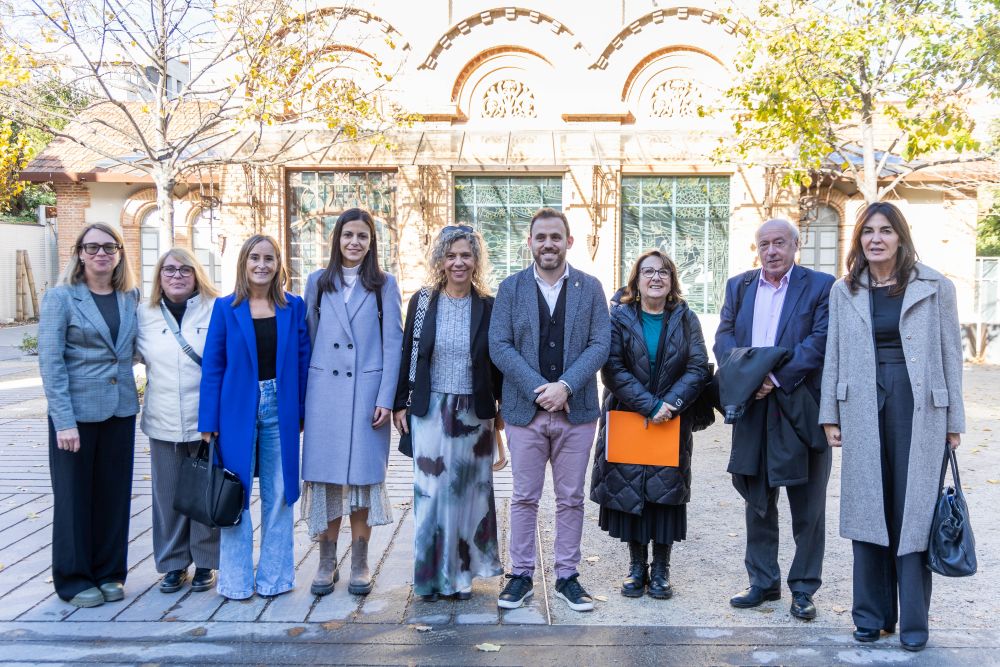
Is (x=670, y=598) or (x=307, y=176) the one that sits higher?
(x=307, y=176)

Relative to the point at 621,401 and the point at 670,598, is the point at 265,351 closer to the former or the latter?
the point at 621,401

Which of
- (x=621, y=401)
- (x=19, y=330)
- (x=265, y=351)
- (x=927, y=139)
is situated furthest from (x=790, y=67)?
(x=19, y=330)

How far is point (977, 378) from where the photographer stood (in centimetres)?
1461

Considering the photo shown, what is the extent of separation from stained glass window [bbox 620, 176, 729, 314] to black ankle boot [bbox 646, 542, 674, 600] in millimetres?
11877

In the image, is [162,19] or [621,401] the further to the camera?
[162,19]

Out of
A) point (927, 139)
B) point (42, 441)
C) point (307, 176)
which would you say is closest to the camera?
point (42, 441)

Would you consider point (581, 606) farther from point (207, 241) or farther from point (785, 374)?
point (207, 241)

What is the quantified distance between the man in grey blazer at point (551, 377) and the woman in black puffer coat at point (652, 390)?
166 millimetres

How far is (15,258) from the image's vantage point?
26266 mm

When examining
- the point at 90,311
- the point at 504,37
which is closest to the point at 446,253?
the point at 90,311

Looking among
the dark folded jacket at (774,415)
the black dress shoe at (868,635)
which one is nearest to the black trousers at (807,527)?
the dark folded jacket at (774,415)

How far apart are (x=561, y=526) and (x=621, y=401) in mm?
772

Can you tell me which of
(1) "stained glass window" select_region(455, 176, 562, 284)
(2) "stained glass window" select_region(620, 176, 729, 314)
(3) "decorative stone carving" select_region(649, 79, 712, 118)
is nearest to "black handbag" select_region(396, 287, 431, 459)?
(1) "stained glass window" select_region(455, 176, 562, 284)

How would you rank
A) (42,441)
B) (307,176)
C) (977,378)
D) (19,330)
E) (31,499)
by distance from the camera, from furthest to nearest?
(19,330) → (307,176) → (977,378) → (42,441) → (31,499)
